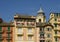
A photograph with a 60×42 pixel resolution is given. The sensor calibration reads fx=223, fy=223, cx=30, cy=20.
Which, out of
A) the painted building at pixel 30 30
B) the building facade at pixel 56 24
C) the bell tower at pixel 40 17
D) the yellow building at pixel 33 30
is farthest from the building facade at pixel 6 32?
the bell tower at pixel 40 17

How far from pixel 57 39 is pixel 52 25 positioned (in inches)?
258

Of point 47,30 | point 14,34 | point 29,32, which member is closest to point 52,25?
point 47,30

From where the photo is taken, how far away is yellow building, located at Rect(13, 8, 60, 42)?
9644 centimetres

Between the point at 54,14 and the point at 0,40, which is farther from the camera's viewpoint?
the point at 54,14

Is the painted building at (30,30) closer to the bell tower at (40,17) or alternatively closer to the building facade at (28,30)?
the building facade at (28,30)

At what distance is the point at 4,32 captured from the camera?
96.1m

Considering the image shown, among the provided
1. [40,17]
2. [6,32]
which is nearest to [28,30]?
[6,32]

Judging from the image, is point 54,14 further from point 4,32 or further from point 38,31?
point 4,32

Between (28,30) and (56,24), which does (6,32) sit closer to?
(28,30)

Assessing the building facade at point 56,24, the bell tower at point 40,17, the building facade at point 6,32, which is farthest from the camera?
the bell tower at point 40,17

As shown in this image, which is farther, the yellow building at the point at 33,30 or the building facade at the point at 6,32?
the yellow building at the point at 33,30

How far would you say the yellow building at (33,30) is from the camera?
96.4 m

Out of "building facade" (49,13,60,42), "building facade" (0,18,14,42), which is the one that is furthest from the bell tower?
"building facade" (0,18,14,42)

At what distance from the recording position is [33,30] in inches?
3841
